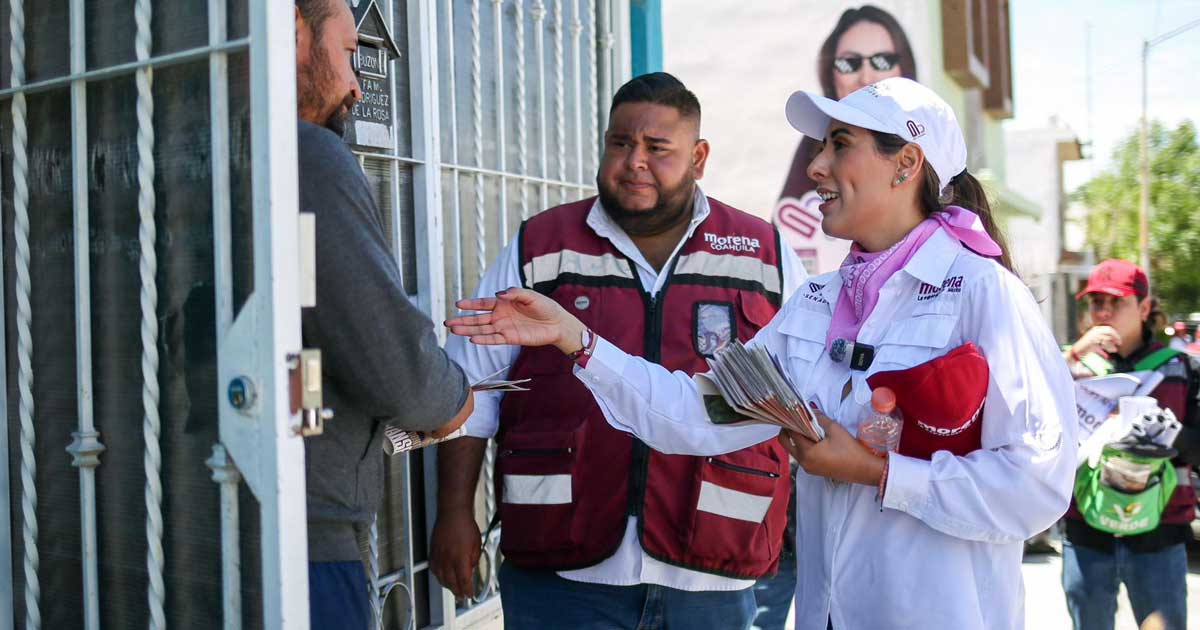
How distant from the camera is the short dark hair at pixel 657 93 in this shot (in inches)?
130

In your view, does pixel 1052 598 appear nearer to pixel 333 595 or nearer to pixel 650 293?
pixel 650 293

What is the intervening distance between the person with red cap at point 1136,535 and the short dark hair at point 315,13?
355 cm

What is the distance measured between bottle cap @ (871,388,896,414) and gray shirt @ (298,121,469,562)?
848 millimetres

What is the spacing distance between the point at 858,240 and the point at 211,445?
1443 millimetres

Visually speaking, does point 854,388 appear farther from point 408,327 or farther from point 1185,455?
point 1185,455

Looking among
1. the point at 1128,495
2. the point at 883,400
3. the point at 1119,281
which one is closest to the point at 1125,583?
the point at 1128,495

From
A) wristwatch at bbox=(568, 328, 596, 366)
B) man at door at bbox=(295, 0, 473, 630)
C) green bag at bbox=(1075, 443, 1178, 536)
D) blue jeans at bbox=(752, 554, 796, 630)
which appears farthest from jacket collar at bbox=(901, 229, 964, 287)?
green bag at bbox=(1075, 443, 1178, 536)

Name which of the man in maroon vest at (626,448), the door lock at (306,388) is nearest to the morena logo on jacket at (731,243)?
the man in maroon vest at (626,448)

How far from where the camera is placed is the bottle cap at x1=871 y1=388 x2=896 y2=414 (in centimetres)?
209

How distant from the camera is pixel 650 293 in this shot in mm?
3088

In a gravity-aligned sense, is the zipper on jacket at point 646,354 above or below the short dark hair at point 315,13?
below

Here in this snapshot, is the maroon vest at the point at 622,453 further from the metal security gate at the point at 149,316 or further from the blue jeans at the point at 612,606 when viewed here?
the metal security gate at the point at 149,316

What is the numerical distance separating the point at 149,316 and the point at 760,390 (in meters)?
1.18

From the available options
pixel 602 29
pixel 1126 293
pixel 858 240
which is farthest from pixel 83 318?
pixel 1126 293
